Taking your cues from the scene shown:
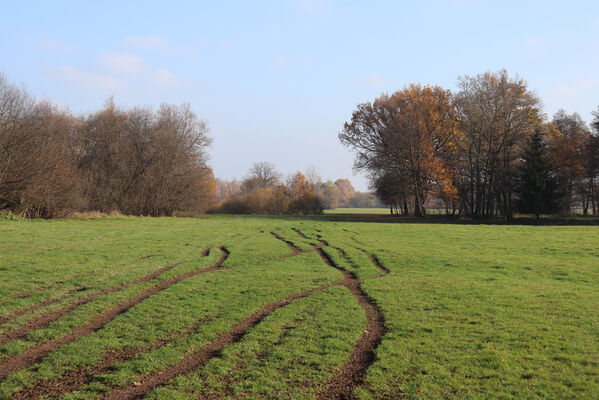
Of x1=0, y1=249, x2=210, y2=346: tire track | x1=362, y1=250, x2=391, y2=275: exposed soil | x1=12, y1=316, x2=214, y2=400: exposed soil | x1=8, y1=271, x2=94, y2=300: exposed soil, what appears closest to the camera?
x1=12, y1=316, x2=214, y2=400: exposed soil

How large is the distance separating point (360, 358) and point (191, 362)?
2.57 m

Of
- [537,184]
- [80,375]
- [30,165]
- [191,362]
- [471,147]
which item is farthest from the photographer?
[471,147]

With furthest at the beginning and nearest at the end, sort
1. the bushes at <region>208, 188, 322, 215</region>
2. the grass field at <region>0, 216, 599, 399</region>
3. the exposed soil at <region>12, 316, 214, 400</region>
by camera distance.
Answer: the bushes at <region>208, 188, 322, 215</region> < the grass field at <region>0, 216, 599, 399</region> < the exposed soil at <region>12, 316, 214, 400</region>

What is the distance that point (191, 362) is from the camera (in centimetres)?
589

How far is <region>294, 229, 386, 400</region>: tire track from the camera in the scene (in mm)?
5031

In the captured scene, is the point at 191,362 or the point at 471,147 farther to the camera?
the point at 471,147

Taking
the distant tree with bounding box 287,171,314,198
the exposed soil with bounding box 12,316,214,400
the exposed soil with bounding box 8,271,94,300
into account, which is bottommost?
the exposed soil with bounding box 12,316,214,400

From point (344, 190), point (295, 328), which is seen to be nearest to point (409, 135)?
point (295, 328)

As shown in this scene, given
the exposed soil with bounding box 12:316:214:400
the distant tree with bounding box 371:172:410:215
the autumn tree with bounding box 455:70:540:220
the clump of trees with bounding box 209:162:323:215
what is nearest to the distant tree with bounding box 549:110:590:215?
the autumn tree with bounding box 455:70:540:220

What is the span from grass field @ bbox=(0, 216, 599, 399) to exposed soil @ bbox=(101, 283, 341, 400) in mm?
29

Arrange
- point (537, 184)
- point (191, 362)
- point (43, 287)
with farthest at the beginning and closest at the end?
1. point (537, 184)
2. point (43, 287)
3. point (191, 362)

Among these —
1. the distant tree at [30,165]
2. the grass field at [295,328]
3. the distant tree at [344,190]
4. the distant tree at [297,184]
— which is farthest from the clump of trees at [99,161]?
the distant tree at [344,190]

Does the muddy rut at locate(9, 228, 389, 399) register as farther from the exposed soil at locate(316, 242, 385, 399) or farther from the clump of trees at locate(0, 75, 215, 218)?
the clump of trees at locate(0, 75, 215, 218)

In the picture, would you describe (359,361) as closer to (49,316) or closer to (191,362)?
(191,362)
